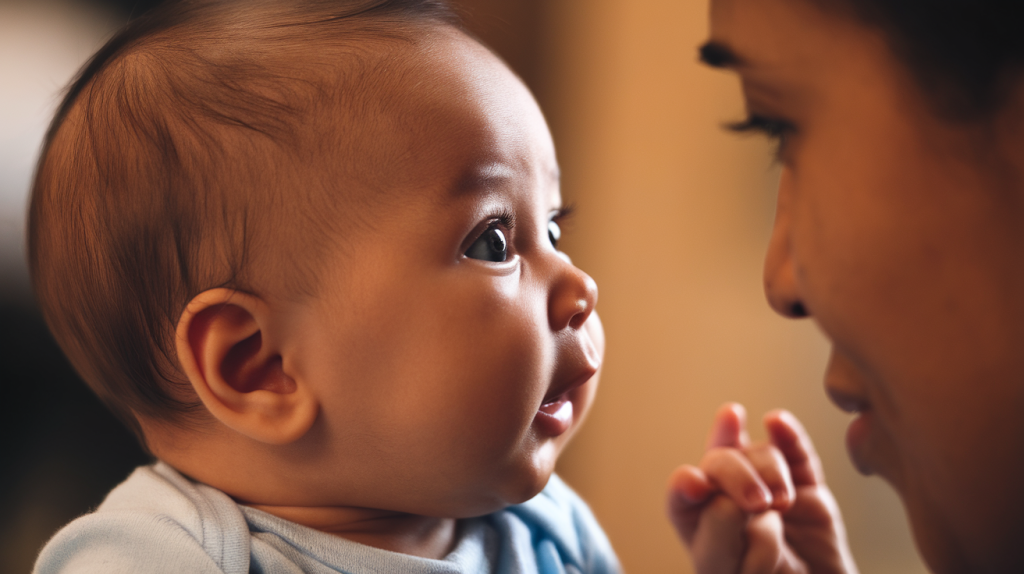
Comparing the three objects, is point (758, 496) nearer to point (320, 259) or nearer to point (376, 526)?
point (376, 526)

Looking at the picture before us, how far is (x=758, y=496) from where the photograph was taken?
0.76 metres

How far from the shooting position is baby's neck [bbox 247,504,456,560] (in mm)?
691

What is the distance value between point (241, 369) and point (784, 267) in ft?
1.43

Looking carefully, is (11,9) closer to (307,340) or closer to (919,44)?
(307,340)

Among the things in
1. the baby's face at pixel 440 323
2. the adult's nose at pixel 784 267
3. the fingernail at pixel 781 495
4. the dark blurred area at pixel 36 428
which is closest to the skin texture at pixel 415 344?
the baby's face at pixel 440 323

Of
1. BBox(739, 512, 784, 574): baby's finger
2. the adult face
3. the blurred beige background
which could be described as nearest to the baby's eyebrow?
the adult face

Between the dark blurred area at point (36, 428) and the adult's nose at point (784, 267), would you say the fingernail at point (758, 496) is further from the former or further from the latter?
the dark blurred area at point (36, 428)

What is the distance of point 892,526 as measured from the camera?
1.31m

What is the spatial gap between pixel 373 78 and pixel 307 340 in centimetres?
22

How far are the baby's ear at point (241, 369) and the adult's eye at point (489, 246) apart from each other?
0.57ft

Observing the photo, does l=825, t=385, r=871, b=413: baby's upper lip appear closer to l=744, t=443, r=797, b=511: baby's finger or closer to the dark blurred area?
l=744, t=443, r=797, b=511: baby's finger

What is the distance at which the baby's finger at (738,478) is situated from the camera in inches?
30.1

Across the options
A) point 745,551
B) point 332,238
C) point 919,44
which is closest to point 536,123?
point 332,238

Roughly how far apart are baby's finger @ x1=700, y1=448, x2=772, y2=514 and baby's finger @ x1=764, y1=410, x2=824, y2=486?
74 millimetres
